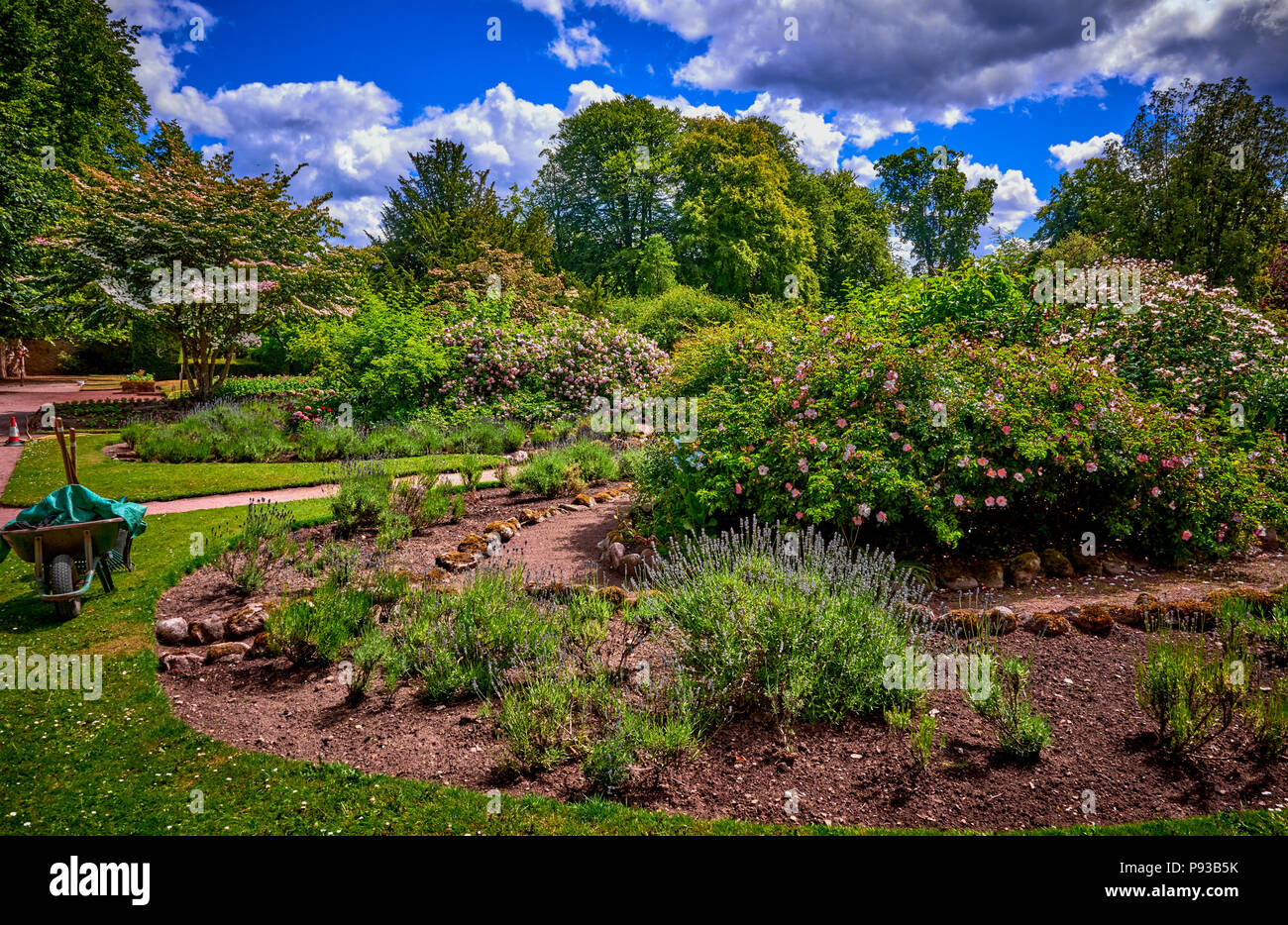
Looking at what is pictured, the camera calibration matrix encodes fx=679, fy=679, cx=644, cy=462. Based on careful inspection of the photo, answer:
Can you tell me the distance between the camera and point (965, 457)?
17.7ft

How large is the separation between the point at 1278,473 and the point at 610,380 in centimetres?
1146

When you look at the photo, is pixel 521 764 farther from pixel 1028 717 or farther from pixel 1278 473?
pixel 1278 473

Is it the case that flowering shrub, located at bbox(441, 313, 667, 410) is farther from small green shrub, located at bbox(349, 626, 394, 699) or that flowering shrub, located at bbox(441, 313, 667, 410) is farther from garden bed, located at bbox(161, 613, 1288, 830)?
garden bed, located at bbox(161, 613, 1288, 830)

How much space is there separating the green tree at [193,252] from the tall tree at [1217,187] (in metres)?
19.4

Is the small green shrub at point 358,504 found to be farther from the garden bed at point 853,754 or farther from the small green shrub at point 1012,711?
the small green shrub at point 1012,711

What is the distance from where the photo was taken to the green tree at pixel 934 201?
43000 millimetres

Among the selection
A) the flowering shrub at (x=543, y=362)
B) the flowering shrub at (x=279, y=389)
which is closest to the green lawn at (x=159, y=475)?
the flowering shrub at (x=543, y=362)

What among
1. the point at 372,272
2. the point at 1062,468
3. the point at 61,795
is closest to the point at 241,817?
the point at 61,795

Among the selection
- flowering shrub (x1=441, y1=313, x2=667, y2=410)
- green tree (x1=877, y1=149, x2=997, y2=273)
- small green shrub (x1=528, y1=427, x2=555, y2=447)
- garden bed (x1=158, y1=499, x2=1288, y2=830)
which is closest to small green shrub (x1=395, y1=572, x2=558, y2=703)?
garden bed (x1=158, y1=499, x2=1288, y2=830)

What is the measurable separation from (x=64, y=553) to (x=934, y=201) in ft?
159

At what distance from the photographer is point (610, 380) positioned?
15.4 meters

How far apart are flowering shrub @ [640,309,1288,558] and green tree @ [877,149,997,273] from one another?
41052 millimetres

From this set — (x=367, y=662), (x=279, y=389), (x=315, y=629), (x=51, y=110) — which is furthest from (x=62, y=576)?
(x=51, y=110)

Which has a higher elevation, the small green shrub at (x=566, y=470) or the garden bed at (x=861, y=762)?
the small green shrub at (x=566, y=470)
